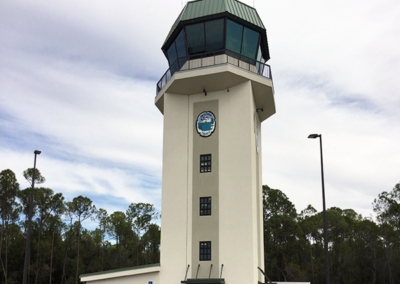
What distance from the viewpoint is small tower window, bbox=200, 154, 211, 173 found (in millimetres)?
23703

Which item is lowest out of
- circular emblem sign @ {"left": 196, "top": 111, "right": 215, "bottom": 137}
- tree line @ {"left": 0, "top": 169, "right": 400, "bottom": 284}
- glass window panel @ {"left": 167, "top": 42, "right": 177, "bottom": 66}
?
tree line @ {"left": 0, "top": 169, "right": 400, "bottom": 284}

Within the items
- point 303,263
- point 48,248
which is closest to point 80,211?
point 48,248

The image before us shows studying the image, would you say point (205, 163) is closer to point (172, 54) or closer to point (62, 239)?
point (172, 54)

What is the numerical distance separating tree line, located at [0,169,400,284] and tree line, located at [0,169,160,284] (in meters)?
0.14

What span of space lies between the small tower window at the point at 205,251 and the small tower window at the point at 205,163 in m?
4.34

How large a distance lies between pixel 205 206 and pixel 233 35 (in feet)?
35.1

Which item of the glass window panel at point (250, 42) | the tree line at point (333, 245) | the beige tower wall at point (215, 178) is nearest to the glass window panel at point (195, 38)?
the beige tower wall at point (215, 178)

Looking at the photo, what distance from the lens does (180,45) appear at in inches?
995

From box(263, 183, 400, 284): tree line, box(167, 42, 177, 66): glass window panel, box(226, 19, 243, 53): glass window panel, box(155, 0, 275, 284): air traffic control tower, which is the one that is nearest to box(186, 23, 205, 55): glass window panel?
box(155, 0, 275, 284): air traffic control tower

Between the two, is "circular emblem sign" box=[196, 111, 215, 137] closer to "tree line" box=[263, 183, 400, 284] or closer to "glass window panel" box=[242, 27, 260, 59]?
"glass window panel" box=[242, 27, 260, 59]

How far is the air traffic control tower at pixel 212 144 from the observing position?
72.0 feet

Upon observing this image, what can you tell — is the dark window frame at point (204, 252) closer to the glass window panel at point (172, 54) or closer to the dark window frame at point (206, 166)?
the dark window frame at point (206, 166)

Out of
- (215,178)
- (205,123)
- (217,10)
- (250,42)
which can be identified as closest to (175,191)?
(215,178)

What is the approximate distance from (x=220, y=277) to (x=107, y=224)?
57671 millimetres
